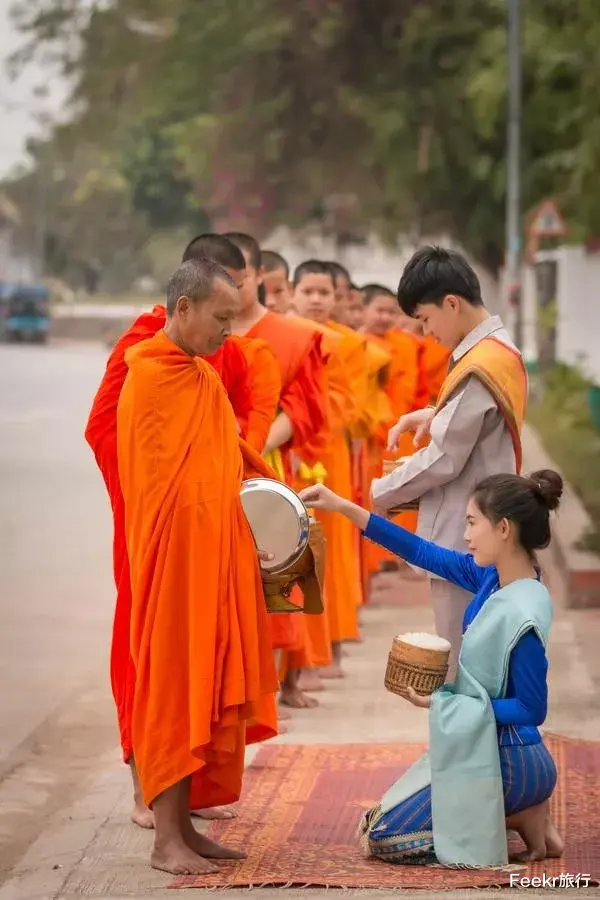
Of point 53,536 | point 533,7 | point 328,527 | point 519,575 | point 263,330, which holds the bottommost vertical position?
point 53,536

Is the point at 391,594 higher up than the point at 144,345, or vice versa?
the point at 144,345

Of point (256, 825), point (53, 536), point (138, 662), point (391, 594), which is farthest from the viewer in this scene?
point (53, 536)

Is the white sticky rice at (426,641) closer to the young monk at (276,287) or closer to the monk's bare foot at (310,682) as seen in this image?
the monk's bare foot at (310,682)

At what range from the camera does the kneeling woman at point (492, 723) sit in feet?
17.3

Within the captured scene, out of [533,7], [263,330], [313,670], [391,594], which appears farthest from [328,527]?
[533,7]

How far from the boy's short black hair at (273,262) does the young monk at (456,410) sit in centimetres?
336

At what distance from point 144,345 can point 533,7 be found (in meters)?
22.3

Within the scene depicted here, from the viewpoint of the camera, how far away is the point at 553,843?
544 centimetres

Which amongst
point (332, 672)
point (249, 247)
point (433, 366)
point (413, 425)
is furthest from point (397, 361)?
point (413, 425)

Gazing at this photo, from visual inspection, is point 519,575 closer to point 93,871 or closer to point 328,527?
point 93,871

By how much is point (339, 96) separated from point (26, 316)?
121 feet

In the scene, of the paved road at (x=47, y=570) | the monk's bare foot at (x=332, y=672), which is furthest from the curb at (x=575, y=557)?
the paved road at (x=47, y=570)

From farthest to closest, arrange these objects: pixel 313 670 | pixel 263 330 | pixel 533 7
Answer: pixel 533 7
pixel 313 670
pixel 263 330

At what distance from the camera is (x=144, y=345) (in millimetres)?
5488
